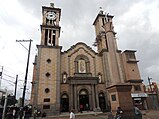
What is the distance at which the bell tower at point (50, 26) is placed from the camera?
33688mm

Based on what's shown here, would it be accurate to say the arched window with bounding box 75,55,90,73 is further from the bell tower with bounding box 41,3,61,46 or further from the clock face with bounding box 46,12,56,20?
the clock face with bounding box 46,12,56,20

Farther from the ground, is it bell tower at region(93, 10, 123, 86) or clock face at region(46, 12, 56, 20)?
clock face at region(46, 12, 56, 20)

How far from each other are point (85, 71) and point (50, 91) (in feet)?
29.5

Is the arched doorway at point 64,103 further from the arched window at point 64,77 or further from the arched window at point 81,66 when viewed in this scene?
the arched window at point 81,66

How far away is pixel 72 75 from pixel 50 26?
1270 cm

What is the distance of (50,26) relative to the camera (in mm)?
34469

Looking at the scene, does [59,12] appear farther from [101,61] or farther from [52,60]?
[101,61]

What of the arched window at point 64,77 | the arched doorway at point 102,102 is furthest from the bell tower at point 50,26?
the arched doorway at point 102,102

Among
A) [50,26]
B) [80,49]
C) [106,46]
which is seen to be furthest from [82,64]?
[50,26]

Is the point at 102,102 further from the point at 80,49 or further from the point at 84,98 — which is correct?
the point at 80,49

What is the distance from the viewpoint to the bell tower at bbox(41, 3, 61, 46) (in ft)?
111

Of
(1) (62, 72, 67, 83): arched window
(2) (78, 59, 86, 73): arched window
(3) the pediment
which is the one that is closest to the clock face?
(3) the pediment

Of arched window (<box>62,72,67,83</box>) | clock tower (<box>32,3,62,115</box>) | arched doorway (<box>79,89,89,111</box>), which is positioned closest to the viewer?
clock tower (<box>32,3,62,115</box>)

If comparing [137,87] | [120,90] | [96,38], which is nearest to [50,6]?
[96,38]
